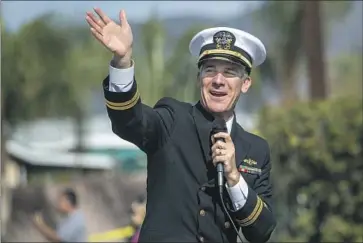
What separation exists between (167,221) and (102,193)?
38.3ft

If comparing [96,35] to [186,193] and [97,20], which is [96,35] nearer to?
[97,20]

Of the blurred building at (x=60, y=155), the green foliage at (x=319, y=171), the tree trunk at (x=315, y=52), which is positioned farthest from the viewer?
the blurred building at (x=60, y=155)

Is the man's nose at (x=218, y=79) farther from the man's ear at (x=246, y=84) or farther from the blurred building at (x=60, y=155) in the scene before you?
the blurred building at (x=60, y=155)

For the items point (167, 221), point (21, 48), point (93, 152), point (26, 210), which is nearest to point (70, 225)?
point (26, 210)

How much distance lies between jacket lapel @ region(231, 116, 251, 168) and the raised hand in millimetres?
624

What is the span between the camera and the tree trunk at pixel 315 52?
51.1ft

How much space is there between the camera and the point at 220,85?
374cm

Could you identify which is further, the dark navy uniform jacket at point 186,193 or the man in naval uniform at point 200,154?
the dark navy uniform jacket at point 186,193

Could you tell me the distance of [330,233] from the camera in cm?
1005

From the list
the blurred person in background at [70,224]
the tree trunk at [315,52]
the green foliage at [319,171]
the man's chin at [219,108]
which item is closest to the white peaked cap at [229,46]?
the man's chin at [219,108]

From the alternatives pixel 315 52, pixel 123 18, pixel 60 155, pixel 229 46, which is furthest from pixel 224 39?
pixel 60 155

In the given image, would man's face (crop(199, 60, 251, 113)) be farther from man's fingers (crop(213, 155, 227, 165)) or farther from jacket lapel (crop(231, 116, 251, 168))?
man's fingers (crop(213, 155, 227, 165))

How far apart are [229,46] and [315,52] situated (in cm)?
1196

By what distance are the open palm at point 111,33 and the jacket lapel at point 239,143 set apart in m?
0.63
